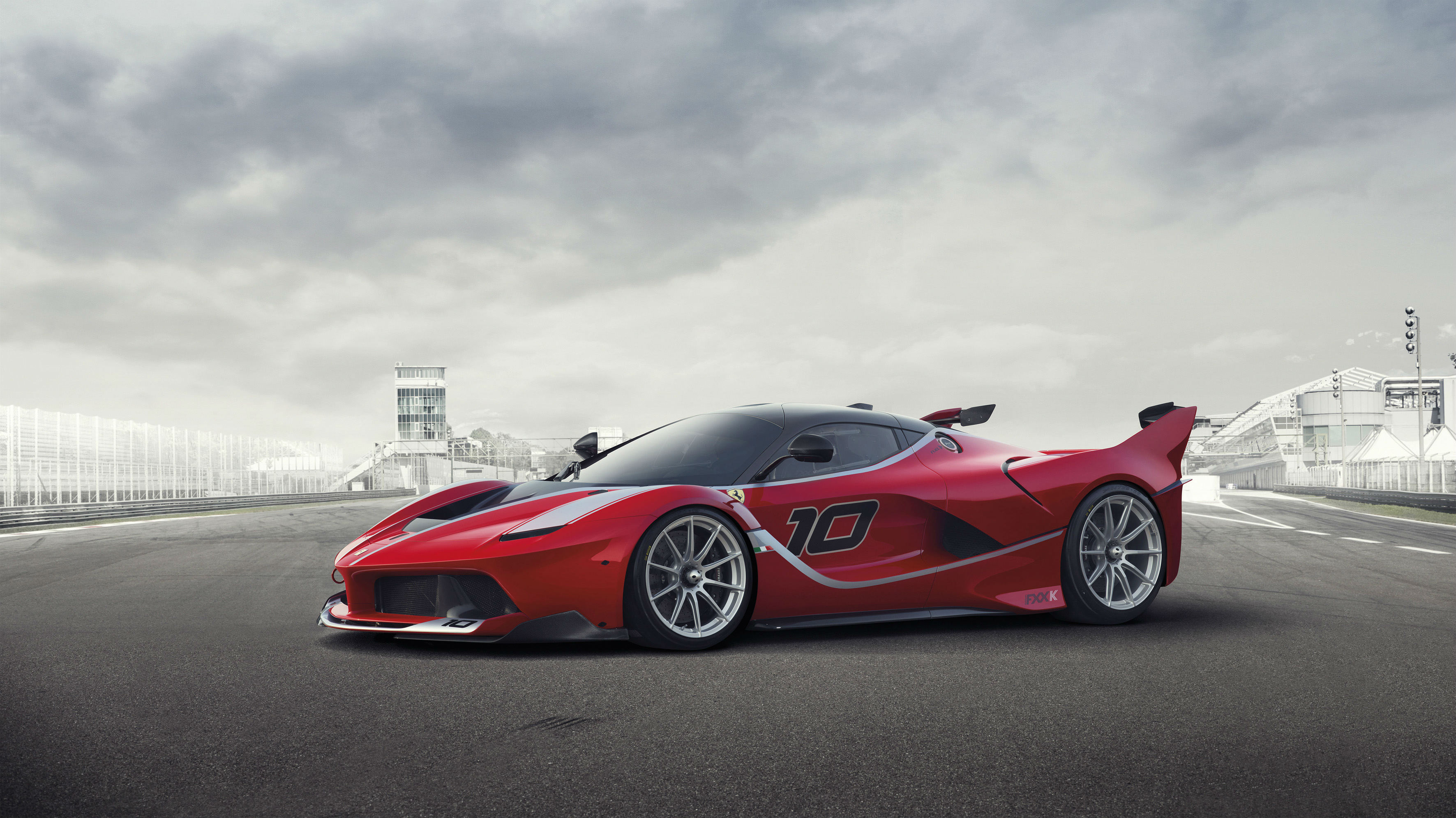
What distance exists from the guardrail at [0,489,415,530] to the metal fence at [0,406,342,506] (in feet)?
3.58

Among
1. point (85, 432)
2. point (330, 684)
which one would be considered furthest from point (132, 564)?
point (85, 432)

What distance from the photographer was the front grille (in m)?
4.38

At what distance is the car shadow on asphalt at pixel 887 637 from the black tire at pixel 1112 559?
0.10 meters

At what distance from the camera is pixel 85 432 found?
2842cm

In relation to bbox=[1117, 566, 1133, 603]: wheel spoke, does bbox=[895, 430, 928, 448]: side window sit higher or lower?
higher

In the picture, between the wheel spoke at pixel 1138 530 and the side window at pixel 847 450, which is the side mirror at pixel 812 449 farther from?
the wheel spoke at pixel 1138 530

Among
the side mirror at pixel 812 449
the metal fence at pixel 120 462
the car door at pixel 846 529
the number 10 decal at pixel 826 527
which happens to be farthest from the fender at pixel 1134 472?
the metal fence at pixel 120 462

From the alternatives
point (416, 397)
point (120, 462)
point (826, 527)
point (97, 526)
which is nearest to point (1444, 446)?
point (120, 462)

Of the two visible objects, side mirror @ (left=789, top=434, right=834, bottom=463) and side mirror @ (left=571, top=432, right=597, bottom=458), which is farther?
side mirror @ (left=571, top=432, right=597, bottom=458)

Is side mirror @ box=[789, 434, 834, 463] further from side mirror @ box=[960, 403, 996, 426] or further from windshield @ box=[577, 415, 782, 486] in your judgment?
side mirror @ box=[960, 403, 996, 426]

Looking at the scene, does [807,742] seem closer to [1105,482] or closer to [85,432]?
[1105,482]

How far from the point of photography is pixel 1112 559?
18.5 ft

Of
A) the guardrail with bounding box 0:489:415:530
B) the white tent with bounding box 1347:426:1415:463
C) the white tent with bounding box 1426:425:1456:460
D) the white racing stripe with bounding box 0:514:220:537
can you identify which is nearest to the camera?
the white racing stripe with bounding box 0:514:220:537

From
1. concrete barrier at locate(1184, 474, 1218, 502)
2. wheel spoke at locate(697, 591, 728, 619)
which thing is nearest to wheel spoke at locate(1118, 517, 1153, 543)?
wheel spoke at locate(697, 591, 728, 619)
